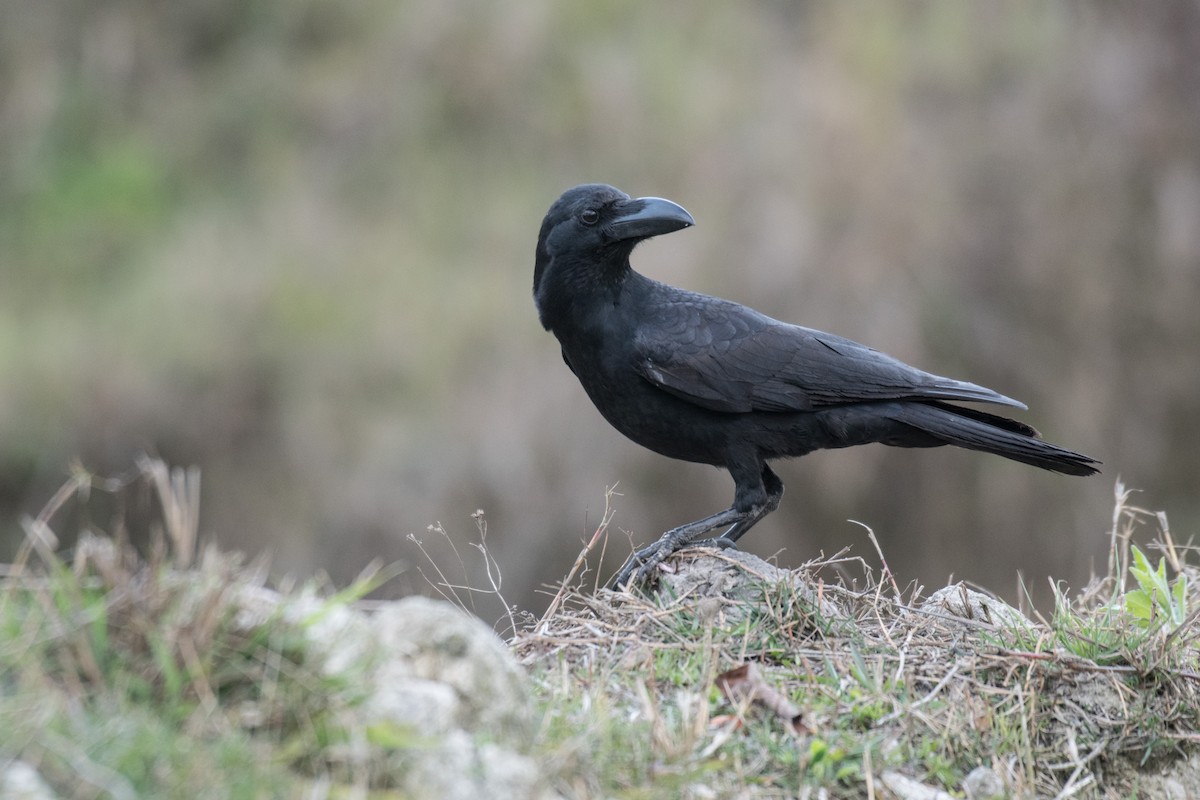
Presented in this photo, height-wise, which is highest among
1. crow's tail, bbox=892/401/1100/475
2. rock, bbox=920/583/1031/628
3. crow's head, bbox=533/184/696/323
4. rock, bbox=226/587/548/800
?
crow's head, bbox=533/184/696/323

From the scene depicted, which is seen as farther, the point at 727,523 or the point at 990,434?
the point at 727,523

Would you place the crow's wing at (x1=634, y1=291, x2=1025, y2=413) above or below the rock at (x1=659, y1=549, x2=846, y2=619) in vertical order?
above

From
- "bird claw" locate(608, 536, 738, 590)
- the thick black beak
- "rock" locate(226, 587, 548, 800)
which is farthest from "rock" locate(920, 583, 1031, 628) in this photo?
"rock" locate(226, 587, 548, 800)

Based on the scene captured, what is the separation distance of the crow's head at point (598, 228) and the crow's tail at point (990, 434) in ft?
3.72

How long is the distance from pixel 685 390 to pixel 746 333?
0.43m

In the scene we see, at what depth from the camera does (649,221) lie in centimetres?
454

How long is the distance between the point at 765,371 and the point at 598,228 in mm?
843

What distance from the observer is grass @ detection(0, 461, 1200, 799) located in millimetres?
2172

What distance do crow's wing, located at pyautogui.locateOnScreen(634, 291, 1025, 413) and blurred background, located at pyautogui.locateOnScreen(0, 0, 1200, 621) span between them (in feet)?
14.1

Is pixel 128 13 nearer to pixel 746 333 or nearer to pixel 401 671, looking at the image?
pixel 746 333

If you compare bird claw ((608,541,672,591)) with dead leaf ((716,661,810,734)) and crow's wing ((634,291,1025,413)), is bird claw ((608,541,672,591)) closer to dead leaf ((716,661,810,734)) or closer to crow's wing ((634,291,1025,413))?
crow's wing ((634,291,1025,413))

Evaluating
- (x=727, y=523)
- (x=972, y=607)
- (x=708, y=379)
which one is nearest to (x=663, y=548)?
(x=727, y=523)

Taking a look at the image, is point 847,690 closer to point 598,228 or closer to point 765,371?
point 765,371

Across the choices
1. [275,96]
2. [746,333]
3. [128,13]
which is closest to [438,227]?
[275,96]
